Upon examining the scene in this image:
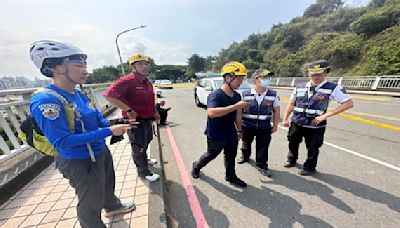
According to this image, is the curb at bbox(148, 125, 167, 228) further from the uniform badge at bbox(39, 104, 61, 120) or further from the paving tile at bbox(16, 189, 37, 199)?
the paving tile at bbox(16, 189, 37, 199)

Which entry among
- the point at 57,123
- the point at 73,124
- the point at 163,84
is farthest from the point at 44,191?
the point at 163,84

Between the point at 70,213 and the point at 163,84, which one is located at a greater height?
the point at 163,84

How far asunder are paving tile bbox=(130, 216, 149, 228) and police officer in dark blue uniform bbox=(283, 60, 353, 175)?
2.56 m

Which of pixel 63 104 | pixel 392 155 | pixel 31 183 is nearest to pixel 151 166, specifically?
pixel 31 183

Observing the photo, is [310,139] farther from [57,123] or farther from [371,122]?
Answer: [371,122]

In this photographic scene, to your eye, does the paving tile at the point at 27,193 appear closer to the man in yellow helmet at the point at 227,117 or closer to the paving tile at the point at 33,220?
the paving tile at the point at 33,220

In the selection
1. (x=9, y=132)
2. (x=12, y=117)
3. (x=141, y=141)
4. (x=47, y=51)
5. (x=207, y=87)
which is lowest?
(x=141, y=141)

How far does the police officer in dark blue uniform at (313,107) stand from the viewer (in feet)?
10.4

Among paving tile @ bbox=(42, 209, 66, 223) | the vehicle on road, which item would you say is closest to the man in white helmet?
paving tile @ bbox=(42, 209, 66, 223)

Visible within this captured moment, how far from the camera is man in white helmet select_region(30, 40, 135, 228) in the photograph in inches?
60.1

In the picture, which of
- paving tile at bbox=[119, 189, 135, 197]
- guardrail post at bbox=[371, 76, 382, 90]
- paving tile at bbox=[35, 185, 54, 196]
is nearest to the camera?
paving tile at bbox=[119, 189, 135, 197]

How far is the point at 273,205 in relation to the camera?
2.86 metres

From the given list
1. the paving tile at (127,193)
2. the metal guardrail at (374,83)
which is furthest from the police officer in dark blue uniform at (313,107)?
the metal guardrail at (374,83)

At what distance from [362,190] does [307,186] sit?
0.71 metres
